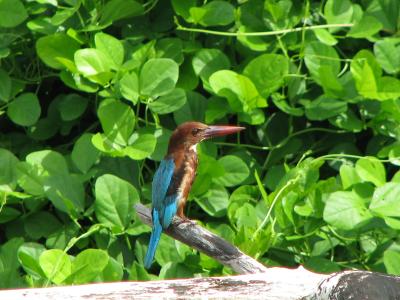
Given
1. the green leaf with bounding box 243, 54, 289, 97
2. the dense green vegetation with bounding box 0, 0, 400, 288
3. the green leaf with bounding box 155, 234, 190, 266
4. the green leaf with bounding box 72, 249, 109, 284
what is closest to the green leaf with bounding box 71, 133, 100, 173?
the dense green vegetation with bounding box 0, 0, 400, 288

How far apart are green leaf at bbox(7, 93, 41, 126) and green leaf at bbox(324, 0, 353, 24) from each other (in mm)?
1043

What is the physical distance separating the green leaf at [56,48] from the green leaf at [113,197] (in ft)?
1.61

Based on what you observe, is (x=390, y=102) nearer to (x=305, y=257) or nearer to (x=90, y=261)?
(x=305, y=257)

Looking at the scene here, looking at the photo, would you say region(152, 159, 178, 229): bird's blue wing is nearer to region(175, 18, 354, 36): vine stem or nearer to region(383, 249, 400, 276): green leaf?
region(175, 18, 354, 36): vine stem

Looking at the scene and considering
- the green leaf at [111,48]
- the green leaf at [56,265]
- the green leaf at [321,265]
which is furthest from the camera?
the green leaf at [111,48]

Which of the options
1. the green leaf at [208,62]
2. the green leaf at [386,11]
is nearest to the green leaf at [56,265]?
the green leaf at [208,62]

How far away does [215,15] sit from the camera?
344 cm

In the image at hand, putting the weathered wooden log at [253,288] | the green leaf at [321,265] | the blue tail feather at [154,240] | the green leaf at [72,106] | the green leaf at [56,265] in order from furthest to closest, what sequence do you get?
the green leaf at [72,106] < the green leaf at [321,265] < the blue tail feather at [154,240] < the green leaf at [56,265] < the weathered wooden log at [253,288]

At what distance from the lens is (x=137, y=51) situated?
136 inches

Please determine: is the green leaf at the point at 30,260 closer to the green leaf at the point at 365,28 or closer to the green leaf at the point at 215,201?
the green leaf at the point at 215,201

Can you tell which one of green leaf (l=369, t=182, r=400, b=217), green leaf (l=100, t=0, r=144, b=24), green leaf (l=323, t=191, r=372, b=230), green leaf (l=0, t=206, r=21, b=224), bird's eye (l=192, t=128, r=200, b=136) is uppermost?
green leaf (l=100, t=0, r=144, b=24)

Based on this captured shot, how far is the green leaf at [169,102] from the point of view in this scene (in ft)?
10.9

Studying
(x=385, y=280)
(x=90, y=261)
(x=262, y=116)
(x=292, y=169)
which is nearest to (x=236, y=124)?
(x=262, y=116)

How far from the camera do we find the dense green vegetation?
3160 mm
